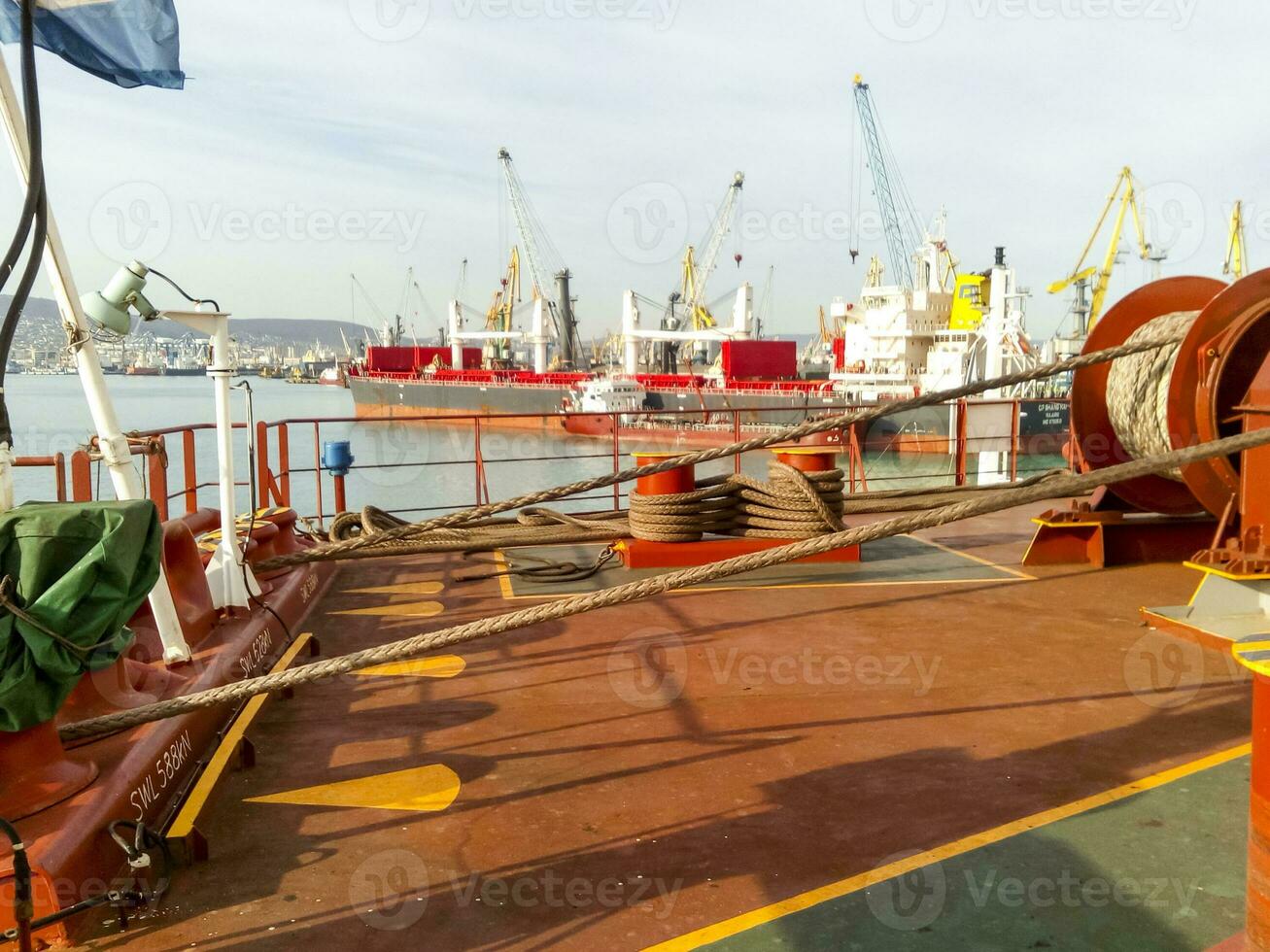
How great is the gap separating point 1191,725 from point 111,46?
17.0 feet

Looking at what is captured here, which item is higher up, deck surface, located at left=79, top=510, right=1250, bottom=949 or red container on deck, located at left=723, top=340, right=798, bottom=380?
red container on deck, located at left=723, top=340, right=798, bottom=380

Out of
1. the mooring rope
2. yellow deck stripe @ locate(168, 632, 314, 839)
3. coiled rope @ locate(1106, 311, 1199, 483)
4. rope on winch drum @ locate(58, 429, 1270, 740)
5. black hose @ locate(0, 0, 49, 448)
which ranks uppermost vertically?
black hose @ locate(0, 0, 49, 448)

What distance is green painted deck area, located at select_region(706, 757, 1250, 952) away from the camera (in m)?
2.53

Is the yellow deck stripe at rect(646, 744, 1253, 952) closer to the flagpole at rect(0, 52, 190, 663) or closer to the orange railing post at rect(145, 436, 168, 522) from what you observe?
the flagpole at rect(0, 52, 190, 663)

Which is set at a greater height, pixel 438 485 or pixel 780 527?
pixel 780 527

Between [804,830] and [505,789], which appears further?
[505,789]

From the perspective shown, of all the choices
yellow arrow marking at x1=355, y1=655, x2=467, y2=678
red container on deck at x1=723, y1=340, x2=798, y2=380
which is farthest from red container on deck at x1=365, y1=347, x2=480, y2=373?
yellow arrow marking at x1=355, y1=655, x2=467, y2=678

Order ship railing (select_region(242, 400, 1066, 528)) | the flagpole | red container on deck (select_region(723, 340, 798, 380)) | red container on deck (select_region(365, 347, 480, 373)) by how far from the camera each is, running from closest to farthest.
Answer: the flagpole < ship railing (select_region(242, 400, 1066, 528)) < red container on deck (select_region(723, 340, 798, 380)) < red container on deck (select_region(365, 347, 480, 373))

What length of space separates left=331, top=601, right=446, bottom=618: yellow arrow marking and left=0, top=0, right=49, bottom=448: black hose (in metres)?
3.18

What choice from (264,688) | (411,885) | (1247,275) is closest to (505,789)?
(411,885)

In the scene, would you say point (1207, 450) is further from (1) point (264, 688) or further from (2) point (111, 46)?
(2) point (111, 46)

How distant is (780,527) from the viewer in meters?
7.02

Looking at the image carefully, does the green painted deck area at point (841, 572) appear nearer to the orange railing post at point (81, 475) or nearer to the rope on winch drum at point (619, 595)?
the orange railing post at point (81, 475)

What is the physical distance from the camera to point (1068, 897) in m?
2.72
